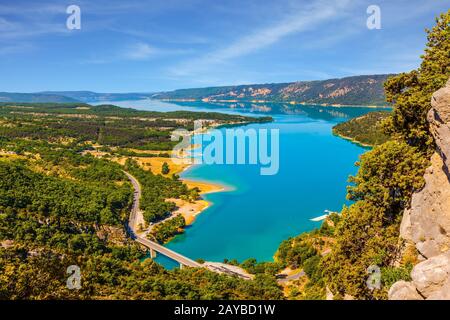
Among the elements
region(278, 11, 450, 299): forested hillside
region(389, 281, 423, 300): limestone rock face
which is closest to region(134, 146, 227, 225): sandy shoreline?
region(278, 11, 450, 299): forested hillside

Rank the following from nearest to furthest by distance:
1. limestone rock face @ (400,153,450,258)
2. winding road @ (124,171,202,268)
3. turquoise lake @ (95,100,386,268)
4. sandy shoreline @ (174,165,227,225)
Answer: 1. limestone rock face @ (400,153,450,258)
2. winding road @ (124,171,202,268)
3. turquoise lake @ (95,100,386,268)
4. sandy shoreline @ (174,165,227,225)

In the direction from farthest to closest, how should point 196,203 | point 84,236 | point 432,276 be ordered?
point 196,203, point 84,236, point 432,276

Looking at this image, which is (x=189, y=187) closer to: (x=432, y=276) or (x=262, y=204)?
(x=262, y=204)

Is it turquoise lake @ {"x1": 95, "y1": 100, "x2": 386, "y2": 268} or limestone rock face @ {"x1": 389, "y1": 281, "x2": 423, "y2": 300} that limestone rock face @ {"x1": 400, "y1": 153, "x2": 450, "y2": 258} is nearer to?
limestone rock face @ {"x1": 389, "y1": 281, "x2": 423, "y2": 300}

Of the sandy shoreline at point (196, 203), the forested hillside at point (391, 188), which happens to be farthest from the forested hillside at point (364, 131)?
the forested hillside at point (391, 188)

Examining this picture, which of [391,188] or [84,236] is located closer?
[391,188]

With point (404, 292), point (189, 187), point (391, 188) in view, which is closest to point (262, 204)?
point (189, 187)

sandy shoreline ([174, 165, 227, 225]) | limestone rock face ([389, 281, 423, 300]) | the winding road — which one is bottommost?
the winding road

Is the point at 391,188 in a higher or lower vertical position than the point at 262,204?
higher
